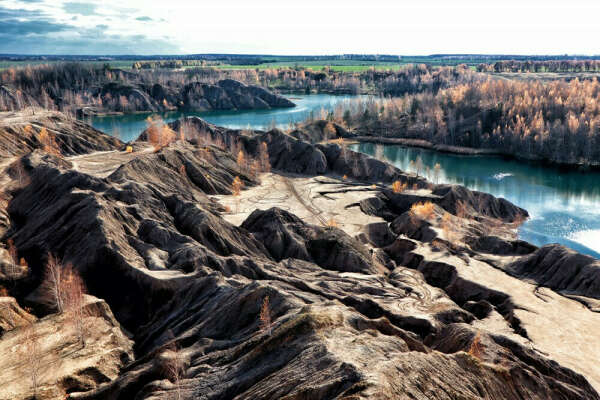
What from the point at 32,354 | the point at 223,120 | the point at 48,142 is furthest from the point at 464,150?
the point at 32,354

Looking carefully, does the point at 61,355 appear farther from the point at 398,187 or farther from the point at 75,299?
the point at 398,187

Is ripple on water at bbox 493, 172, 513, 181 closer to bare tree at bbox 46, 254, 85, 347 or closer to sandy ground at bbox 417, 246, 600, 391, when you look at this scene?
sandy ground at bbox 417, 246, 600, 391

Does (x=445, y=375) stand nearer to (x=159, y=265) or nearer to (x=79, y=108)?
(x=159, y=265)

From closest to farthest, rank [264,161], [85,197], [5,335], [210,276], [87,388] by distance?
[87,388]
[5,335]
[210,276]
[85,197]
[264,161]

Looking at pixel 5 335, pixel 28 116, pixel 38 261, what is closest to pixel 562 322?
pixel 5 335

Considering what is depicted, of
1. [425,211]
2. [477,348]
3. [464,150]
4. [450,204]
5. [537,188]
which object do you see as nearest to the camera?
[477,348]

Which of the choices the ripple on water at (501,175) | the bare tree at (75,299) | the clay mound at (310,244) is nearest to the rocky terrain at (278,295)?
the clay mound at (310,244)
